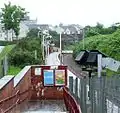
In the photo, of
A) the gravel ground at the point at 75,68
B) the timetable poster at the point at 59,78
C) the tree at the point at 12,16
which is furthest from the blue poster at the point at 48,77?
the tree at the point at 12,16

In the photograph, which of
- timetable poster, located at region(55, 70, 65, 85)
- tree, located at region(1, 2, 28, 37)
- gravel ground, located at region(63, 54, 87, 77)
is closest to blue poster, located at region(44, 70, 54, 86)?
timetable poster, located at region(55, 70, 65, 85)

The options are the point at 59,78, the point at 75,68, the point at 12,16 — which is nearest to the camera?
the point at 59,78

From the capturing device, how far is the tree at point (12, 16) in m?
88.8

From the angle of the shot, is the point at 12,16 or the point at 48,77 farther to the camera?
the point at 12,16

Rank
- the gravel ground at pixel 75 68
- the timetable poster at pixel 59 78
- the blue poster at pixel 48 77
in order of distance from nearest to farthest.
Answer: the timetable poster at pixel 59 78 → the blue poster at pixel 48 77 → the gravel ground at pixel 75 68

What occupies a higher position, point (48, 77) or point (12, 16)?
point (12, 16)

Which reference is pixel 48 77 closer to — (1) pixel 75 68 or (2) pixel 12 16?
(1) pixel 75 68

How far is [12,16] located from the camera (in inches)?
3509

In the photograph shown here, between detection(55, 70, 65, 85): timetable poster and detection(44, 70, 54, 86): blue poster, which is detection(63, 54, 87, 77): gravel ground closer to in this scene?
detection(55, 70, 65, 85): timetable poster

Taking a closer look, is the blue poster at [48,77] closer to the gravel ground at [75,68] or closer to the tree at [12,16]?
the gravel ground at [75,68]

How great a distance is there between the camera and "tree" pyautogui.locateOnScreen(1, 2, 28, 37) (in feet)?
291

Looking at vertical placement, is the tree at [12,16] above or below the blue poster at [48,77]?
above

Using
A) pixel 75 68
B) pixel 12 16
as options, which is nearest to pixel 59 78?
pixel 75 68

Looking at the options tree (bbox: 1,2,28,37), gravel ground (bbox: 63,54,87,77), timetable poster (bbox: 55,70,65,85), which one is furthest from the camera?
tree (bbox: 1,2,28,37)
